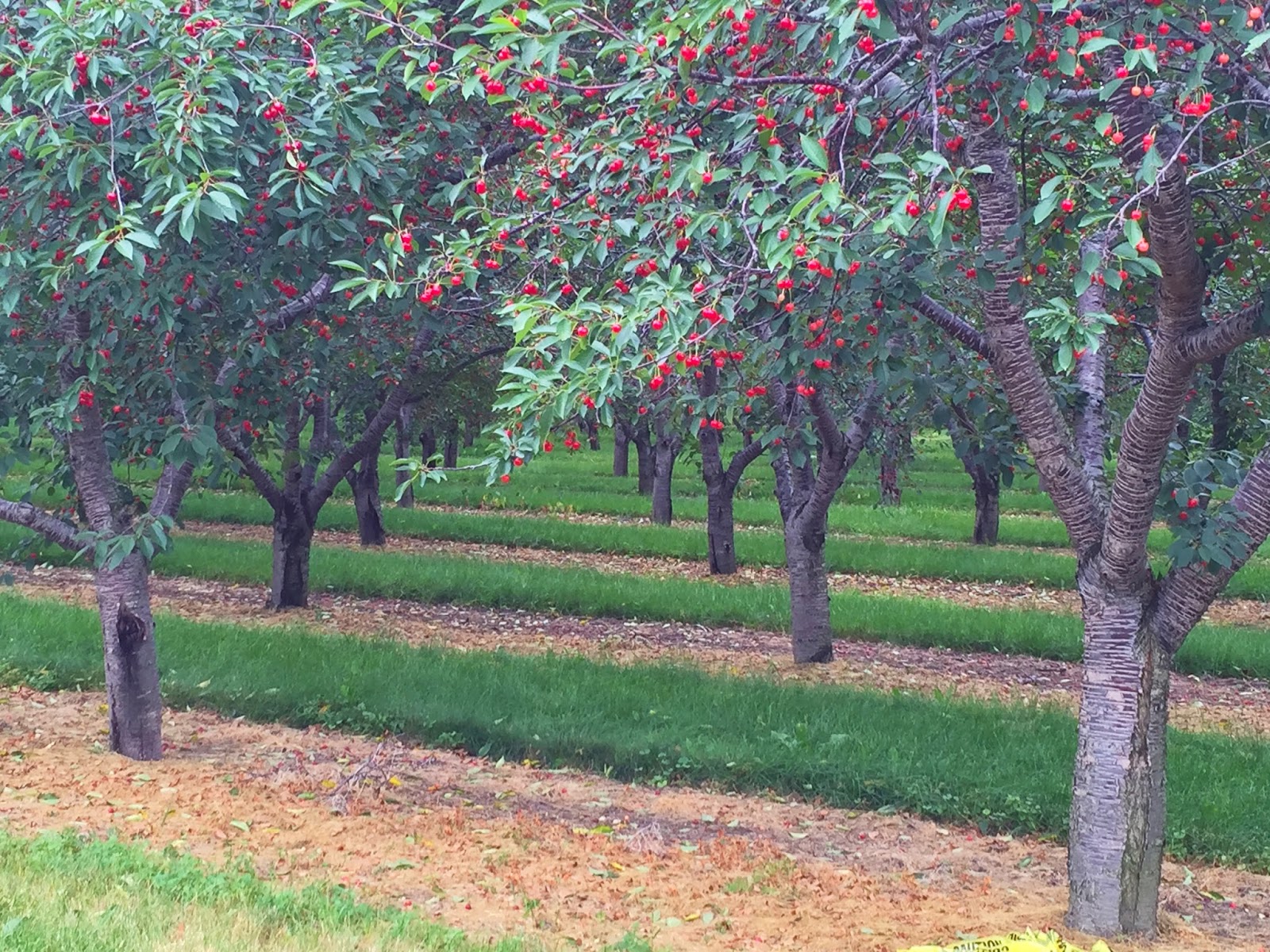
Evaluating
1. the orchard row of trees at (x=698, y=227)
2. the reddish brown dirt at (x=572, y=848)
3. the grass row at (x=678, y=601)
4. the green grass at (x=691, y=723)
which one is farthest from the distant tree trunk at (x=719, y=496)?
the orchard row of trees at (x=698, y=227)

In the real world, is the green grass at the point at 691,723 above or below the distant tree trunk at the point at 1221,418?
below

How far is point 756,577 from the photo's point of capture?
1772 centimetres

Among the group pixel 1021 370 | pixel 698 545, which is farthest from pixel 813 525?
pixel 698 545

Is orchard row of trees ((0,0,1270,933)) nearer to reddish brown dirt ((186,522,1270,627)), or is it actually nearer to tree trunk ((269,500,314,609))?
tree trunk ((269,500,314,609))

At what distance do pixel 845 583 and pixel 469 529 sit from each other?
6.98 meters

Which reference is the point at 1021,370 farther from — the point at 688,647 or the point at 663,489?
the point at 663,489

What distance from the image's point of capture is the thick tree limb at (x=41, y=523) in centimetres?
721

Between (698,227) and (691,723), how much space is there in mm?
4943

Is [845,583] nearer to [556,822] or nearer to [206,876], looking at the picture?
[556,822]

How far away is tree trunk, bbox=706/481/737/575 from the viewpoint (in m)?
16.9

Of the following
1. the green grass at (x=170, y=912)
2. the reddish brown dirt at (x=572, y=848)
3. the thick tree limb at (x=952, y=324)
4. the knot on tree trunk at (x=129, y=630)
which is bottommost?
the reddish brown dirt at (x=572, y=848)

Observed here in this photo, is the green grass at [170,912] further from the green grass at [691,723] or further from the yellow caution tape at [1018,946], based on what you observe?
the green grass at [691,723]

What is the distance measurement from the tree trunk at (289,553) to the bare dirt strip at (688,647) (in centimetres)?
28

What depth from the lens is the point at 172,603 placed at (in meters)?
14.0
